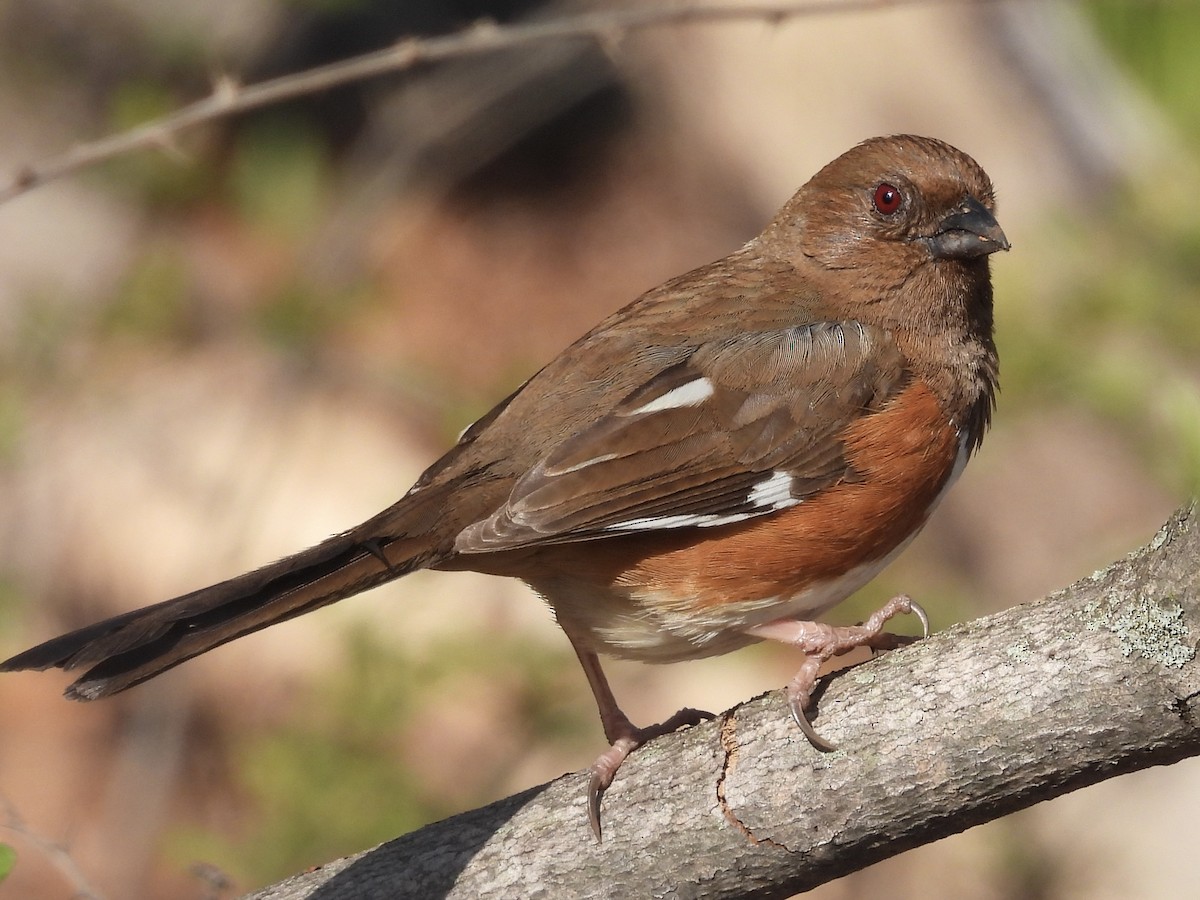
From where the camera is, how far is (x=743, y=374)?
9.82ft

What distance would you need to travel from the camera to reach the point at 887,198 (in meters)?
3.22

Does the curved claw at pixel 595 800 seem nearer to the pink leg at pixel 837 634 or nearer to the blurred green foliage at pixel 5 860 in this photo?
the pink leg at pixel 837 634

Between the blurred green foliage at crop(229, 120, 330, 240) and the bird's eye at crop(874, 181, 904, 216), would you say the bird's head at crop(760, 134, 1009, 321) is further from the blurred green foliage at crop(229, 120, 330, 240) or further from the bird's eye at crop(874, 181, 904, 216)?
the blurred green foliage at crop(229, 120, 330, 240)

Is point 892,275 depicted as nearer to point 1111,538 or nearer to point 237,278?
point 1111,538

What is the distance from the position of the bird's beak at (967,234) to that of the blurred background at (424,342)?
709 millimetres

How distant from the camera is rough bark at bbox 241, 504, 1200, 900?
6.49 ft

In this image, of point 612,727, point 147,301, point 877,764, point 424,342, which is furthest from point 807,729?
point 424,342

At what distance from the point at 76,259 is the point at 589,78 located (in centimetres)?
256

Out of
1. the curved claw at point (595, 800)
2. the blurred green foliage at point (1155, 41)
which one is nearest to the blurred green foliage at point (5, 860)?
the curved claw at point (595, 800)

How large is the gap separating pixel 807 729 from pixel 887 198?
1483 mm

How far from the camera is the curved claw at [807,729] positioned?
85.4 inches

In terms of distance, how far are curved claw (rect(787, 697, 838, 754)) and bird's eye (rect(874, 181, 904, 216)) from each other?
54.5 inches

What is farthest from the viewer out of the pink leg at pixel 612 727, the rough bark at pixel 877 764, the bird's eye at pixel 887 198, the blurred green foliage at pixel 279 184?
the blurred green foliage at pixel 279 184

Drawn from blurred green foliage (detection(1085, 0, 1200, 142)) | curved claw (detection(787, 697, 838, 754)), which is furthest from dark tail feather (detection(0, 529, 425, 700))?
blurred green foliage (detection(1085, 0, 1200, 142))
